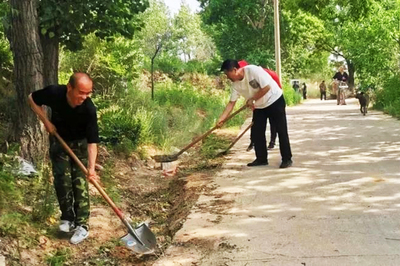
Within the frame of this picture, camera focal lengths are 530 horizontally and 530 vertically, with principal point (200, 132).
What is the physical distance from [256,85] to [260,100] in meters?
0.26

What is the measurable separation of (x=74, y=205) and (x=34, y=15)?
9.37 feet

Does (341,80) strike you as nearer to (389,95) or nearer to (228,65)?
(389,95)

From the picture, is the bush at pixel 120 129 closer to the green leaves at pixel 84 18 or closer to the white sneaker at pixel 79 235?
the green leaves at pixel 84 18

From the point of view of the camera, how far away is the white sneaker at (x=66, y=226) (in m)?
4.88

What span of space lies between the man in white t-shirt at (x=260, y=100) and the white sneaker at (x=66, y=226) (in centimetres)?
283

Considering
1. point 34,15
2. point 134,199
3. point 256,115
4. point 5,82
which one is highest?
point 34,15

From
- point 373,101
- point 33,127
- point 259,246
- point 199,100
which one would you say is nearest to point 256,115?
point 33,127

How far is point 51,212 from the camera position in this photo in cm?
521

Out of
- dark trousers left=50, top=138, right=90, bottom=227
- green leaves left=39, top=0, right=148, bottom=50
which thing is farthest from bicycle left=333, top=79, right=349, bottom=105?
dark trousers left=50, top=138, right=90, bottom=227

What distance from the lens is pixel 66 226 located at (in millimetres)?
4898

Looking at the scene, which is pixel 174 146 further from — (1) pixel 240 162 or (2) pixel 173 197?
(2) pixel 173 197

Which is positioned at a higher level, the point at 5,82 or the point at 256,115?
the point at 5,82

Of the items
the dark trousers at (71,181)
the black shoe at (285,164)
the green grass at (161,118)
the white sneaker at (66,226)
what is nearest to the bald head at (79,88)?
the dark trousers at (71,181)

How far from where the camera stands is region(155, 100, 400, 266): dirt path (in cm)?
398
